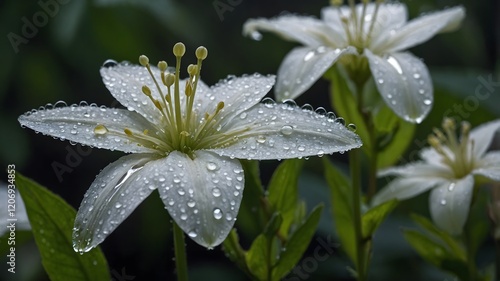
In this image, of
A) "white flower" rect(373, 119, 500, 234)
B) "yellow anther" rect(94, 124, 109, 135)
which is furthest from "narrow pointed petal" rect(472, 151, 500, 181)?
"yellow anther" rect(94, 124, 109, 135)

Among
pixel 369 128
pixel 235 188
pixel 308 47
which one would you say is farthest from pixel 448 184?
pixel 235 188

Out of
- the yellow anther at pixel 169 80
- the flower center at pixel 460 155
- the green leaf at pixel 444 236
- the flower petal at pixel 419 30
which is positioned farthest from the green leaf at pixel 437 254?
the yellow anther at pixel 169 80

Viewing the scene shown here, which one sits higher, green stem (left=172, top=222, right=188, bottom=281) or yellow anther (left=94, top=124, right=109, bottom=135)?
yellow anther (left=94, top=124, right=109, bottom=135)

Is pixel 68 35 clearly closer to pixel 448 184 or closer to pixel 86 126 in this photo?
pixel 86 126

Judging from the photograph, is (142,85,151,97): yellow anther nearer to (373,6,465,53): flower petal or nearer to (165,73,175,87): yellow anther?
(165,73,175,87): yellow anther

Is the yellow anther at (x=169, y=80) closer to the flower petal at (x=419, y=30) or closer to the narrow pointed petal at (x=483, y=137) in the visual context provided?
the flower petal at (x=419, y=30)

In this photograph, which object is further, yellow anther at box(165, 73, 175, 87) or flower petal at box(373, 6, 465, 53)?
flower petal at box(373, 6, 465, 53)
